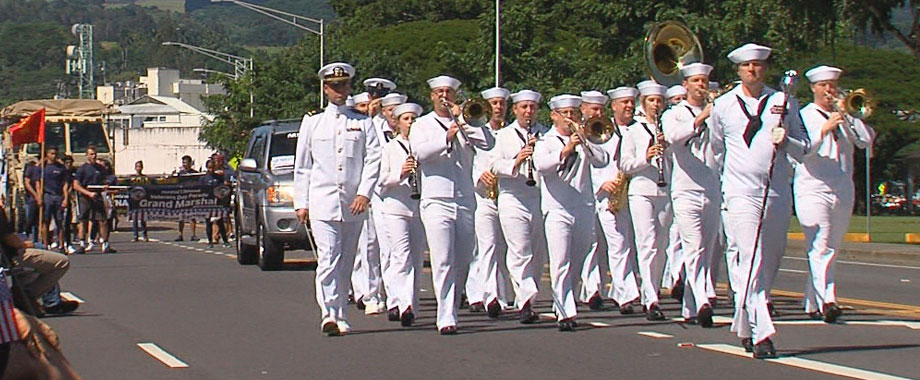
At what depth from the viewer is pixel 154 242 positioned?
102ft

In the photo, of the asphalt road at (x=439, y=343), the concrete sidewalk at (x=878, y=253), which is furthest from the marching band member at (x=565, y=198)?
the concrete sidewalk at (x=878, y=253)

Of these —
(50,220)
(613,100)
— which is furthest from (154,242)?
(613,100)

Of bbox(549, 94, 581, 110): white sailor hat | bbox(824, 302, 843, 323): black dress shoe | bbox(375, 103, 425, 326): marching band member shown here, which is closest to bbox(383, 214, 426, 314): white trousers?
bbox(375, 103, 425, 326): marching band member

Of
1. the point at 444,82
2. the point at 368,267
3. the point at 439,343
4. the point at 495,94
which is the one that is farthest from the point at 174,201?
the point at 439,343

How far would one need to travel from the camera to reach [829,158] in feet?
44.9

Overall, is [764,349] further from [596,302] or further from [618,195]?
[596,302]

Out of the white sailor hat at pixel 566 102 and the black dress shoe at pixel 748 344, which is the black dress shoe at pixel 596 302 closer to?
the white sailor hat at pixel 566 102

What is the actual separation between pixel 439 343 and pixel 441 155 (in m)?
1.60

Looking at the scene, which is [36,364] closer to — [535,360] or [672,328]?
[535,360]

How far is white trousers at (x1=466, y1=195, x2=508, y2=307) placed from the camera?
14.5 meters

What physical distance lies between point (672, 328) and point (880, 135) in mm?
55224

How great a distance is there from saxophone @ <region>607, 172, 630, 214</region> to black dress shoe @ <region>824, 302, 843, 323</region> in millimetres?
2300

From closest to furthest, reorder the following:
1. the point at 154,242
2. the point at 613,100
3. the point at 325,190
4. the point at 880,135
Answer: the point at 325,190
the point at 613,100
the point at 154,242
the point at 880,135

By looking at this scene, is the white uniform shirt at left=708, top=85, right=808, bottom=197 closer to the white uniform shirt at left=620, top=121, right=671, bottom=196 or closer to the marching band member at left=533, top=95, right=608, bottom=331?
the marching band member at left=533, top=95, right=608, bottom=331
